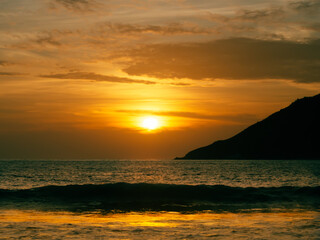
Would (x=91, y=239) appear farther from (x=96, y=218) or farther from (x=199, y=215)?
(x=199, y=215)

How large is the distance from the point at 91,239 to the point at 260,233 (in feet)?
22.6

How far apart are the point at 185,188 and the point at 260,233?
74.6 feet

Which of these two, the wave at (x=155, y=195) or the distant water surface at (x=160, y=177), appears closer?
the wave at (x=155, y=195)

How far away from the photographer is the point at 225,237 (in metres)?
15.8

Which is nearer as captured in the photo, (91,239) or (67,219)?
(91,239)

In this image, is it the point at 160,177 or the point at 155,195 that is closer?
the point at 155,195

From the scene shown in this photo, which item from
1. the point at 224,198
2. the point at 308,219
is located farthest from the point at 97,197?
the point at 308,219

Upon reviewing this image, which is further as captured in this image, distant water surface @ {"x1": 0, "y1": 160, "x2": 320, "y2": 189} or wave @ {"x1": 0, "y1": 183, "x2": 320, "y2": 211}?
distant water surface @ {"x1": 0, "y1": 160, "x2": 320, "y2": 189}

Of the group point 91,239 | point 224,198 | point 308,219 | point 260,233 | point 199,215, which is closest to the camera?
point 91,239

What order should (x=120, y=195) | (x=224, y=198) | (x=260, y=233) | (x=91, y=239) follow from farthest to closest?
(x=120, y=195) < (x=224, y=198) < (x=260, y=233) < (x=91, y=239)

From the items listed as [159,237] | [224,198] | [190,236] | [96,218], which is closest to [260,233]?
[190,236]

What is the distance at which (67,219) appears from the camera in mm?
20969

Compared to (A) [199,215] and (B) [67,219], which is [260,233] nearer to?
(A) [199,215]

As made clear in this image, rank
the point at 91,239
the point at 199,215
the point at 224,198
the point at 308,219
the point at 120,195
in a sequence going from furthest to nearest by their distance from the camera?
the point at 120,195
the point at 224,198
the point at 199,215
the point at 308,219
the point at 91,239
